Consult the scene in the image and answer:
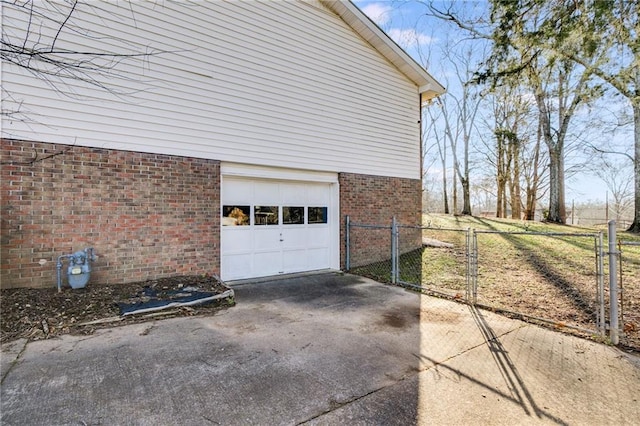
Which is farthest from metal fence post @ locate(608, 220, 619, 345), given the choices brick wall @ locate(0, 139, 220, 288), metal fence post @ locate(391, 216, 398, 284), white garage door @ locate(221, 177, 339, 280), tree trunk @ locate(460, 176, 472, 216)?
tree trunk @ locate(460, 176, 472, 216)

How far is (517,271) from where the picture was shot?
737 cm

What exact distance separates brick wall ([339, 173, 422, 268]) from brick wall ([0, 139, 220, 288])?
3.48 meters

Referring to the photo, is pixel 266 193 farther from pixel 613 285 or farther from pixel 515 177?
pixel 515 177

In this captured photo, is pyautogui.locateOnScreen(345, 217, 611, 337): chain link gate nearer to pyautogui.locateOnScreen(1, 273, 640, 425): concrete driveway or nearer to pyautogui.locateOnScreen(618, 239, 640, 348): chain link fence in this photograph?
pyautogui.locateOnScreen(618, 239, 640, 348): chain link fence

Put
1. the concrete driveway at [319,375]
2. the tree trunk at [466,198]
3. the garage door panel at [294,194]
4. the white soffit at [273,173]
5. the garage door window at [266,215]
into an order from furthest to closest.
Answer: the tree trunk at [466,198]
the garage door panel at [294,194]
the garage door window at [266,215]
the white soffit at [273,173]
the concrete driveway at [319,375]

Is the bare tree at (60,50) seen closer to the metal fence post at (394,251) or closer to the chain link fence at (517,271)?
the metal fence post at (394,251)

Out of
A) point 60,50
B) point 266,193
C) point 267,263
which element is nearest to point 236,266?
point 267,263

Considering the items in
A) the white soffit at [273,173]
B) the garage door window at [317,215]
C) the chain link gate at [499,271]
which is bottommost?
the chain link gate at [499,271]

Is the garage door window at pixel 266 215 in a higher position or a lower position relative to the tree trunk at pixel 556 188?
lower

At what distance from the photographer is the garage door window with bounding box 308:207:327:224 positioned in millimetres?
8148

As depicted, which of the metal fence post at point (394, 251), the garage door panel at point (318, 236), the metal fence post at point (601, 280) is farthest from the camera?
the garage door panel at point (318, 236)

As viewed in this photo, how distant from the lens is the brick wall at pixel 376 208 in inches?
332

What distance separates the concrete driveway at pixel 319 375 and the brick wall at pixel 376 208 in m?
3.96

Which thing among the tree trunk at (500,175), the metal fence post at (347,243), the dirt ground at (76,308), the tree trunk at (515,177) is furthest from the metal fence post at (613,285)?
the tree trunk at (500,175)
